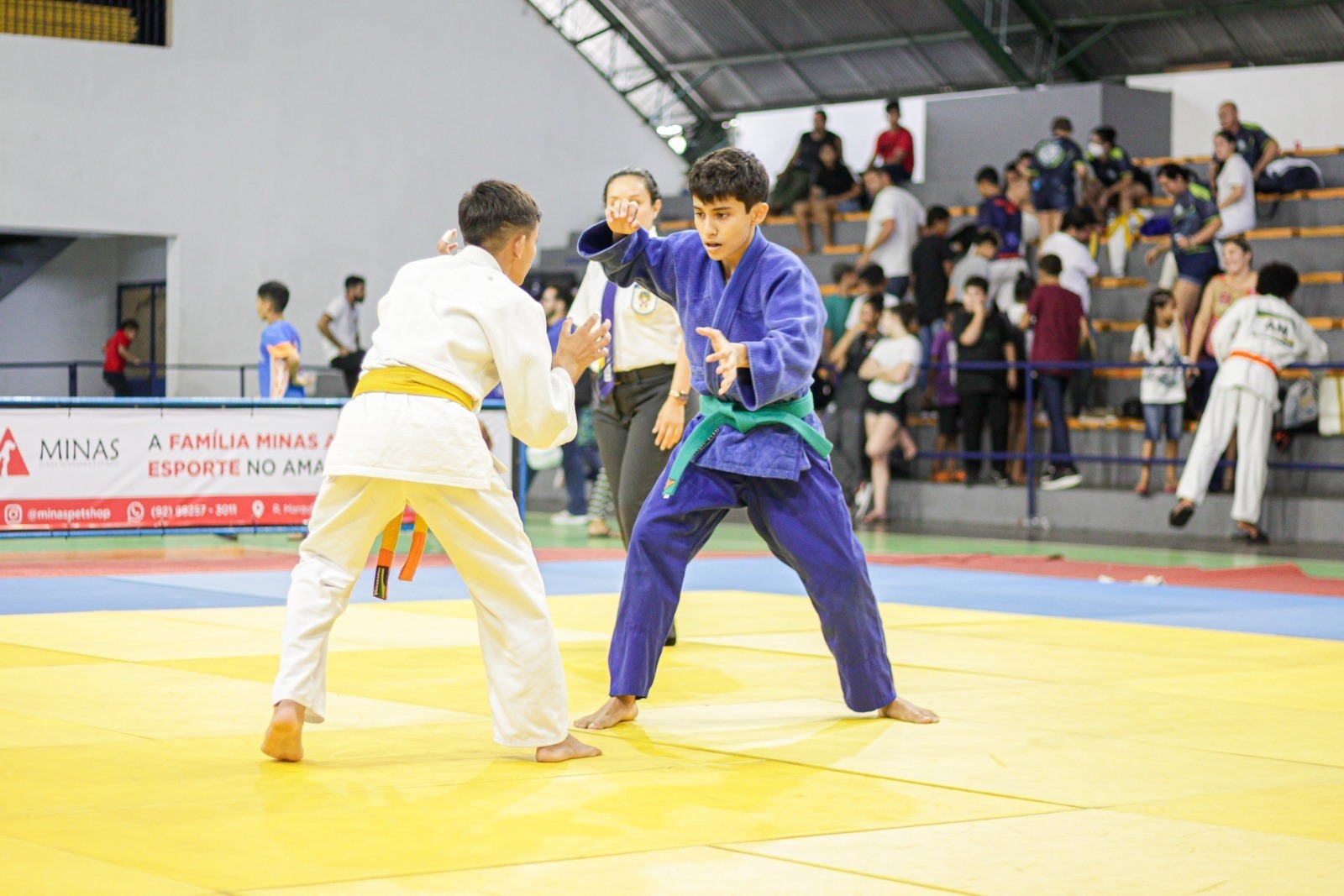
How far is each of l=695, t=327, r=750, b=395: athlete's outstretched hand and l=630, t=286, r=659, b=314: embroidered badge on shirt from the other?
180 centimetres

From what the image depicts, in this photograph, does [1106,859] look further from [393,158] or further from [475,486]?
[393,158]

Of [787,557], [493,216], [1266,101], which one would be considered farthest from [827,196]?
[493,216]

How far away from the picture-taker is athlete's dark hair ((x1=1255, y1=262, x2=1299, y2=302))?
11.6m

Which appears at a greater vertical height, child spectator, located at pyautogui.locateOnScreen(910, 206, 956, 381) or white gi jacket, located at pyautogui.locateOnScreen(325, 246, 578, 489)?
child spectator, located at pyautogui.locateOnScreen(910, 206, 956, 381)

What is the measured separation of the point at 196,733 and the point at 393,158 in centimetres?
1651

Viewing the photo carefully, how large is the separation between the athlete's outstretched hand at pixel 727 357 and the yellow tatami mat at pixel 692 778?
951 millimetres

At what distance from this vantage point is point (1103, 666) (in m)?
5.85

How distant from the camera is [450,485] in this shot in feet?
12.6

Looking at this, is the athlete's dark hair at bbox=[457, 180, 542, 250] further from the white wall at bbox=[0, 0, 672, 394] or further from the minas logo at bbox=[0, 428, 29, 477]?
the white wall at bbox=[0, 0, 672, 394]

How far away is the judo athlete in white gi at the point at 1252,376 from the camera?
38.0ft

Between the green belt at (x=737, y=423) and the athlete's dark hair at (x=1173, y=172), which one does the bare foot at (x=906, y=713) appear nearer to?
the green belt at (x=737, y=423)

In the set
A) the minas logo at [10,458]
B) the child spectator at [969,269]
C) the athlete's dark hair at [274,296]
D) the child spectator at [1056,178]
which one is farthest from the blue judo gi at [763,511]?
the child spectator at [1056,178]

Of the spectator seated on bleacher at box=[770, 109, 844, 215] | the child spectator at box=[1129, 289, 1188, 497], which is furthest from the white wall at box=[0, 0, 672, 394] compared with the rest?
the child spectator at box=[1129, 289, 1188, 497]

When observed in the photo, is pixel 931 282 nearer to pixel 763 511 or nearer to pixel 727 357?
pixel 763 511
